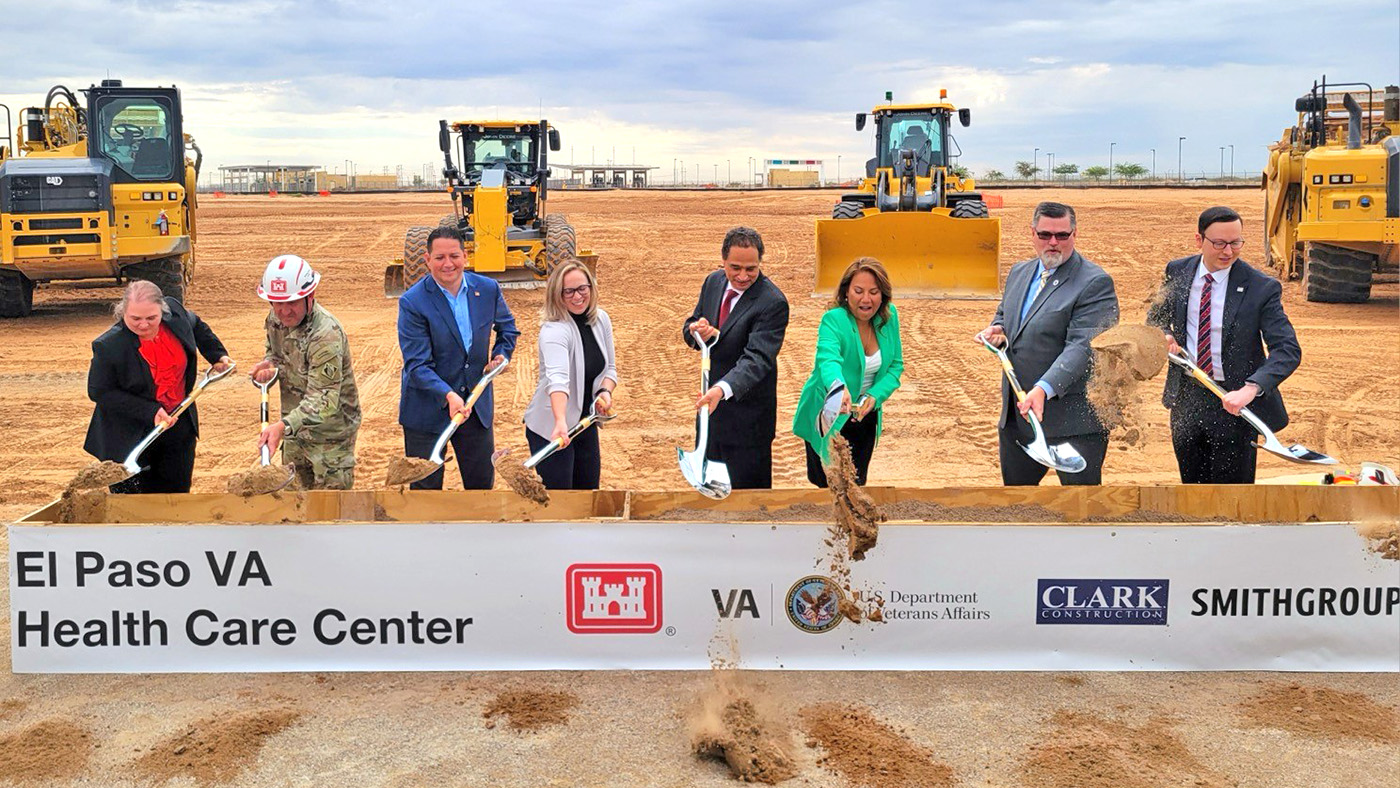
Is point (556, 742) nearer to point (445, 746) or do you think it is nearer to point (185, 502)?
point (445, 746)

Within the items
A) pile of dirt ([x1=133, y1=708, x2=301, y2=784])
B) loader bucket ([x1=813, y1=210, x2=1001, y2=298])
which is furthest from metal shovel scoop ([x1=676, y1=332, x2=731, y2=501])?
loader bucket ([x1=813, y1=210, x2=1001, y2=298])

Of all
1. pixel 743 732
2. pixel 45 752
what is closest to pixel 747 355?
pixel 743 732

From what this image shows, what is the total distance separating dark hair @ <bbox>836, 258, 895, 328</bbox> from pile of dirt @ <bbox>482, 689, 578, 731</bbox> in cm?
206

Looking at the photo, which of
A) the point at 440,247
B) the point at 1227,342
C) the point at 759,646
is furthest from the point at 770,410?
the point at 1227,342

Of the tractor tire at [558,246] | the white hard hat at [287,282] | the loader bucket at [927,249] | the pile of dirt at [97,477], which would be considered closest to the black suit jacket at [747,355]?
the white hard hat at [287,282]

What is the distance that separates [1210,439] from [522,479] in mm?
3033

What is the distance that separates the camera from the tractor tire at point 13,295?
15977mm

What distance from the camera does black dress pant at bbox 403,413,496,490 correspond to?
569 centimetres

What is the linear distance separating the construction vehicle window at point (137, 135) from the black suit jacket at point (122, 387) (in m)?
11.7

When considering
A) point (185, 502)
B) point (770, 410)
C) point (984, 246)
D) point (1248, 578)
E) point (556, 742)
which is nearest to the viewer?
point (556, 742)

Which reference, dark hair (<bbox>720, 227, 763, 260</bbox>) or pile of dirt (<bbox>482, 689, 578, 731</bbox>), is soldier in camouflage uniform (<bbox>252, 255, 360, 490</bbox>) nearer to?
pile of dirt (<bbox>482, 689, 578, 731</bbox>)

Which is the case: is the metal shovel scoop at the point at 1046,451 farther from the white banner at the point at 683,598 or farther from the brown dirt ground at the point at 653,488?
the white banner at the point at 683,598

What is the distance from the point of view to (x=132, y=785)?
3988 mm

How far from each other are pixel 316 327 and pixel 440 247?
25.6 inches
